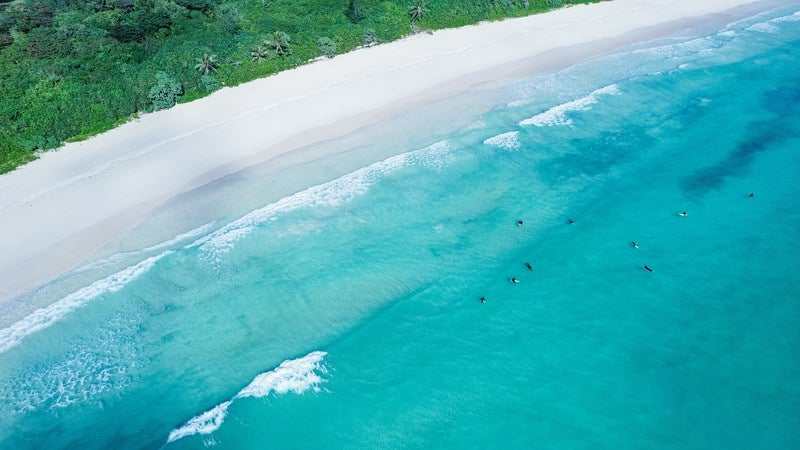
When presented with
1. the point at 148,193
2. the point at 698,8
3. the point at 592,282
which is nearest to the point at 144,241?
the point at 148,193

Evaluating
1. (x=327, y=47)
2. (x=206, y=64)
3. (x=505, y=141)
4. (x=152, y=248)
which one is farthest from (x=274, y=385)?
(x=327, y=47)

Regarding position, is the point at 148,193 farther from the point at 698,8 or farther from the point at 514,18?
the point at 698,8

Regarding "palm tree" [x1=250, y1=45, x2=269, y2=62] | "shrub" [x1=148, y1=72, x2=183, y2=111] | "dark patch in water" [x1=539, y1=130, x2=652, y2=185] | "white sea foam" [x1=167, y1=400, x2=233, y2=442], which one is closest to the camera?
"white sea foam" [x1=167, y1=400, x2=233, y2=442]

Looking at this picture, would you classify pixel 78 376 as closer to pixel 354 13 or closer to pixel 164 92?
pixel 164 92

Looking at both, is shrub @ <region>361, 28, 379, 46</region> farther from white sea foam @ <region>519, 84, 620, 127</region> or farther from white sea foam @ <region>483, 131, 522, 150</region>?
white sea foam @ <region>483, 131, 522, 150</region>

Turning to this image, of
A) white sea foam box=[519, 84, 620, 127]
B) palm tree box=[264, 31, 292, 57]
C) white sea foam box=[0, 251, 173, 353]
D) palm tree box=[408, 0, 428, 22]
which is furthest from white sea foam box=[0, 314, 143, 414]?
palm tree box=[408, 0, 428, 22]
